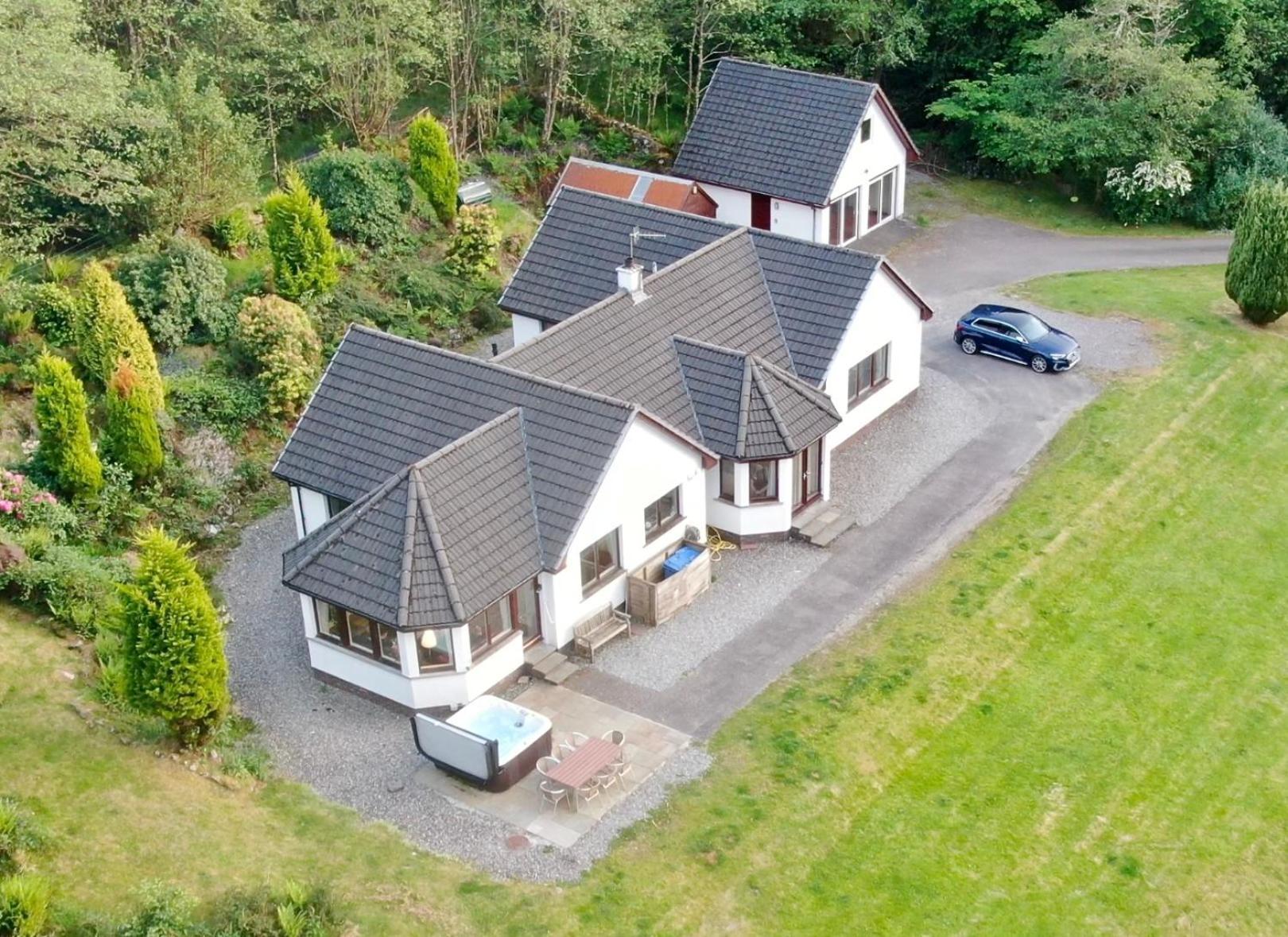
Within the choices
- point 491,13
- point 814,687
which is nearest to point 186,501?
point 814,687

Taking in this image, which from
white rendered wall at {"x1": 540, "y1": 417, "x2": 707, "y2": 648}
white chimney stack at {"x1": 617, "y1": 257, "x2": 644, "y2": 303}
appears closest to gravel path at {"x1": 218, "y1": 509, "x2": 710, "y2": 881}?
white rendered wall at {"x1": 540, "y1": 417, "x2": 707, "y2": 648}

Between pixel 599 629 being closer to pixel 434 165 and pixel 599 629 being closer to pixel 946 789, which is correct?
pixel 946 789

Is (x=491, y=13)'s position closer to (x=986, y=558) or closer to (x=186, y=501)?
(x=186, y=501)

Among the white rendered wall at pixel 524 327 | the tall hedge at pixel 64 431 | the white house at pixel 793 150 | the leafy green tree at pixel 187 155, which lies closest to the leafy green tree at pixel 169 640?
the tall hedge at pixel 64 431

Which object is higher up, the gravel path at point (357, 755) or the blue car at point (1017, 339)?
the blue car at point (1017, 339)

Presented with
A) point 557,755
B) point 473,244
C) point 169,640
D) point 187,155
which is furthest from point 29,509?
point 473,244

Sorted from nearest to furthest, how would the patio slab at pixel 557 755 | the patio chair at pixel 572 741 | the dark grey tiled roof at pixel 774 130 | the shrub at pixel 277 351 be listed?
the patio slab at pixel 557 755 < the patio chair at pixel 572 741 < the shrub at pixel 277 351 < the dark grey tiled roof at pixel 774 130

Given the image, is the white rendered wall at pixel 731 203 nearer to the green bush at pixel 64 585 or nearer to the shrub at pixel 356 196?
the shrub at pixel 356 196
